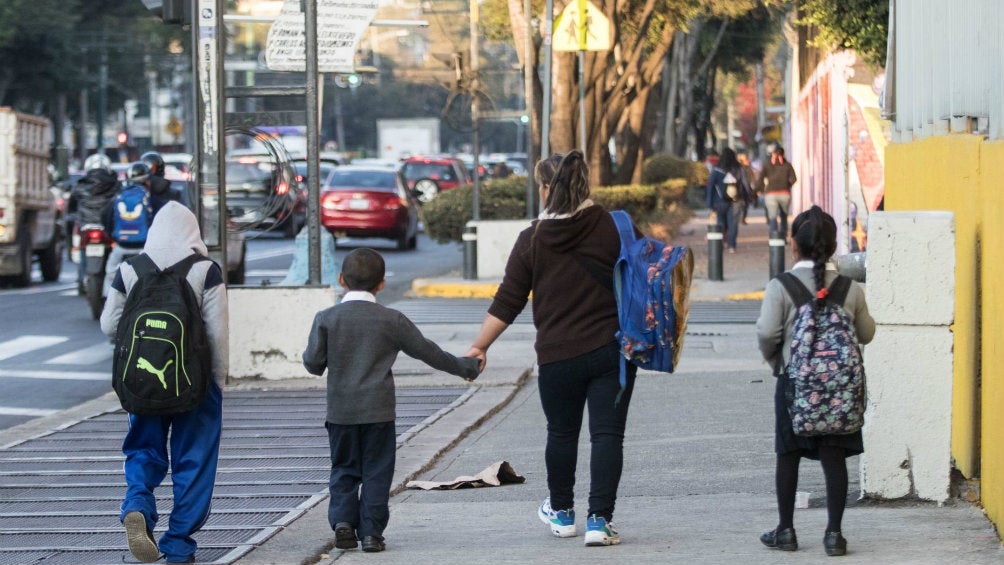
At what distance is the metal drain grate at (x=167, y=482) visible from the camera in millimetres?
7078

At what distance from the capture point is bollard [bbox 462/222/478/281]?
21766 mm

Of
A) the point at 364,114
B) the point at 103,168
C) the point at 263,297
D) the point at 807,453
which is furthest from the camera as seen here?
the point at 364,114

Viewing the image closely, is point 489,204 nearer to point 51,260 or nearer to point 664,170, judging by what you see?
point 51,260

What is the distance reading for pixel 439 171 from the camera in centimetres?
4253

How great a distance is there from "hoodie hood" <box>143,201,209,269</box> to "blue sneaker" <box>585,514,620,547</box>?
194cm

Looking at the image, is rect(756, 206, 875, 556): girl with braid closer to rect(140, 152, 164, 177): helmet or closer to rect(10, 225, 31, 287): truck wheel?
rect(140, 152, 164, 177): helmet

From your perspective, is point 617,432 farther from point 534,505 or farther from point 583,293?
point 534,505

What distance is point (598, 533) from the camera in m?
6.66

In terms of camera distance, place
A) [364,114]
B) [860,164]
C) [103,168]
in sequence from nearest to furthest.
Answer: [103,168]
[860,164]
[364,114]

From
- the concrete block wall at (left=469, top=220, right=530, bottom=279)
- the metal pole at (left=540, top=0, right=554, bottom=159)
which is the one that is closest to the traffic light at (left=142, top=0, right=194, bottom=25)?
the metal pole at (left=540, top=0, right=554, bottom=159)

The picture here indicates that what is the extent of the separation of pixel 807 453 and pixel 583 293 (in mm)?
1103

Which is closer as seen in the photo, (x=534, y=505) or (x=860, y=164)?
(x=534, y=505)

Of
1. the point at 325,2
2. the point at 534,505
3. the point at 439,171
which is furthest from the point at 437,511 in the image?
the point at 439,171

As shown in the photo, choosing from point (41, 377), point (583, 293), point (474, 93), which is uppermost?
point (474, 93)
